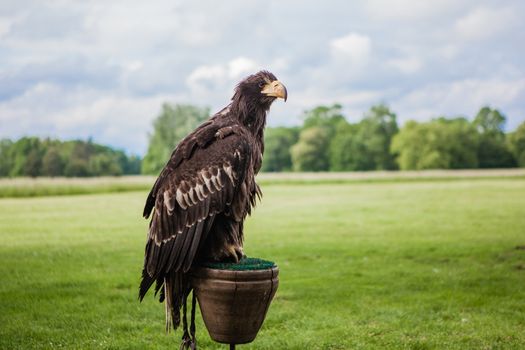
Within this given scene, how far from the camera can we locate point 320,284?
1064 centimetres

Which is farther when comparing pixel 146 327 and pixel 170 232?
pixel 146 327

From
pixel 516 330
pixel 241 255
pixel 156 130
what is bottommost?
pixel 516 330

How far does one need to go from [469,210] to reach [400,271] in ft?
47.7

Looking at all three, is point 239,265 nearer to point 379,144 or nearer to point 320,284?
point 320,284

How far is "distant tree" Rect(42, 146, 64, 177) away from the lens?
5438 centimetres

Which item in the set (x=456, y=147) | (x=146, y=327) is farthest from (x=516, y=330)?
(x=456, y=147)

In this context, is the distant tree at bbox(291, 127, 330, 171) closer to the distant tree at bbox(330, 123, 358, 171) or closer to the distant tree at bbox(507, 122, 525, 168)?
the distant tree at bbox(330, 123, 358, 171)

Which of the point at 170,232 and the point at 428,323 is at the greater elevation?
the point at 170,232

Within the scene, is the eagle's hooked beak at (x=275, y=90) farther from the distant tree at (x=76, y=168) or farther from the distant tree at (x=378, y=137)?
the distant tree at (x=378, y=137)

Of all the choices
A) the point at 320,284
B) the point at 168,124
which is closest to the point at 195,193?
the point at 320,284

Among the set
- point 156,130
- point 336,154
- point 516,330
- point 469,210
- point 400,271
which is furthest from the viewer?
point 336,154

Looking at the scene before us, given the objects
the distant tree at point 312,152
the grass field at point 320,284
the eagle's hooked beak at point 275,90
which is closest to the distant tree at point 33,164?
the grass field at point 320,284

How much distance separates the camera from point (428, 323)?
8.20 metres

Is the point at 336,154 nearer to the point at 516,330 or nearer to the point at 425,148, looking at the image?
the point at 425,148
